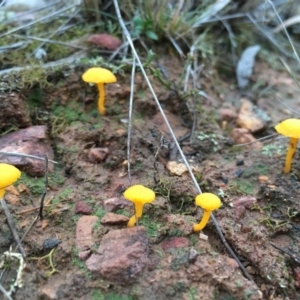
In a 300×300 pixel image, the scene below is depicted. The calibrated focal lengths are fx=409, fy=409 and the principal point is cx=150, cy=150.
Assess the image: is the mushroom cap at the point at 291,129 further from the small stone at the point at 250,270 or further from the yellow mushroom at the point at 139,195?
the yellow mushroom at the point at 139,195

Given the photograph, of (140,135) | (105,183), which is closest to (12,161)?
(105,183)

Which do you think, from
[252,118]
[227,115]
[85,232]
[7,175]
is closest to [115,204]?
[85,232]

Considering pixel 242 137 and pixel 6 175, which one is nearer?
pixel 6 175

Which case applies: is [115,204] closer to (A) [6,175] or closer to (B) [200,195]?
(B) [200,195]

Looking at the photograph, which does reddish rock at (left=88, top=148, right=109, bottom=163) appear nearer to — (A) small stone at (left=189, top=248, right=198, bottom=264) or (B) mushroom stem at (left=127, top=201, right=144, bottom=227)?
(B) mushroom stem at (left=127, top=201, right=144, bottom=227)

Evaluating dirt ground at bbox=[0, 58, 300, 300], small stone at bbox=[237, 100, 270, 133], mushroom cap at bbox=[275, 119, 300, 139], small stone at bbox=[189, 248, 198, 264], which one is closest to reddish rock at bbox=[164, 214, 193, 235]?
dirt ground at bbox=[0, 58, 300, 300]

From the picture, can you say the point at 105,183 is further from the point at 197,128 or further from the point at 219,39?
the point at 219,39
